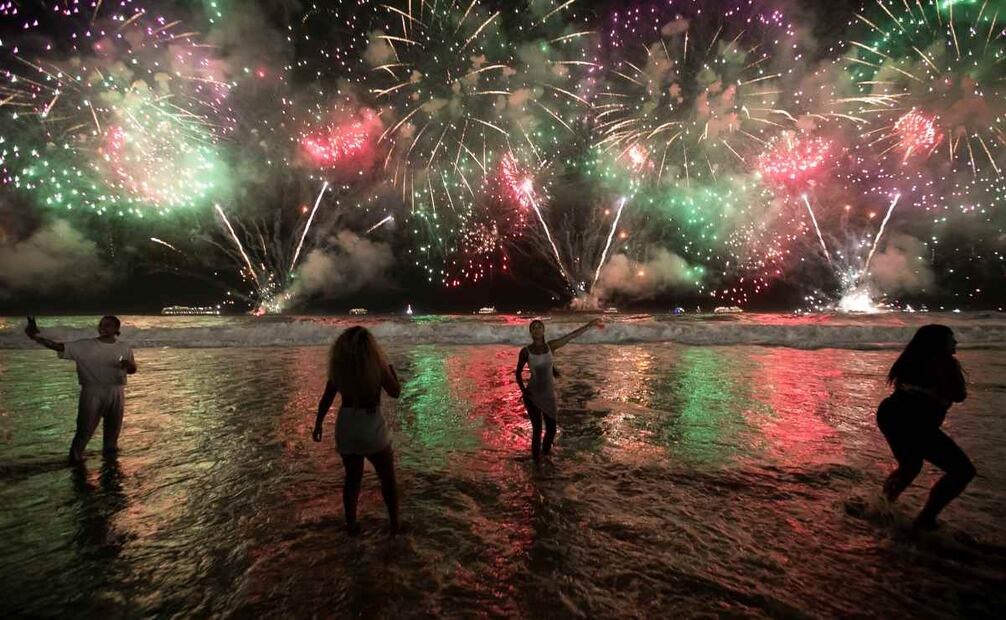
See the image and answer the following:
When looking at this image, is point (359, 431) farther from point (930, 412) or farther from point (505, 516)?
point (930, 412)

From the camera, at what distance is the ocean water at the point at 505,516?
3420 millimetres

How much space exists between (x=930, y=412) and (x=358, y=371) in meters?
4.76

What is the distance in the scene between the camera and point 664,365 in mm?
14352

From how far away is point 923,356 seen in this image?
4.02m

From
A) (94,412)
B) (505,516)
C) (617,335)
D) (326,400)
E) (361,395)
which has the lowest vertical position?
(505,516)

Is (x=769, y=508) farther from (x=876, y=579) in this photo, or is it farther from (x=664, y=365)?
(x=664, y=365)

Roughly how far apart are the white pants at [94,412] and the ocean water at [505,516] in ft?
1.21

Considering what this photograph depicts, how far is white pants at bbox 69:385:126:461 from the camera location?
603 centimetres

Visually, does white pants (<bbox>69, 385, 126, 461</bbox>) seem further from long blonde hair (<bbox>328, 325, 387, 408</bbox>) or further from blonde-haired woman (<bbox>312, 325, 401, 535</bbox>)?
long blonde hair (<bbox>328, 325, 387, 408</bbox>)

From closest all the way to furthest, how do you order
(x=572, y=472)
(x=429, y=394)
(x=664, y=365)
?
(x=572, y=472), (x=429, y=394), (x=664, y=365)

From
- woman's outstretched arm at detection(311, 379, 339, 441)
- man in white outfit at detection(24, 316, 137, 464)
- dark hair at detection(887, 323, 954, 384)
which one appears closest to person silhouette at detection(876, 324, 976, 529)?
dark hair at detection(887, 323, 954, 384)

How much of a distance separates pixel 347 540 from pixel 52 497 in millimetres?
3582

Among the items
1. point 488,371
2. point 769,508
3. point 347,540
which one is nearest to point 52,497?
point 347,540

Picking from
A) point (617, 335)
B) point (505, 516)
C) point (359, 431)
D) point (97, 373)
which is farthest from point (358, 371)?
Answer: point (617, 335)
